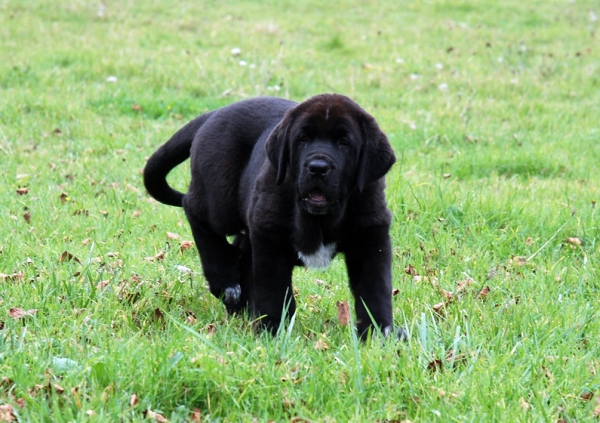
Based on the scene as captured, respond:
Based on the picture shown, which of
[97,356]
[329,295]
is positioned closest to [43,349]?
[97,356]

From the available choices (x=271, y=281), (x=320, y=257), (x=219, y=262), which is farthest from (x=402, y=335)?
(x=219, y=262)

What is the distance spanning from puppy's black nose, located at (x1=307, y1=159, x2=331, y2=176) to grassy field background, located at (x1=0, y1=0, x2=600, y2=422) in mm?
686

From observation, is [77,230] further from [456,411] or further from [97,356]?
[456,411]

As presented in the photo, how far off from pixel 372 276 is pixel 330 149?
60 cm

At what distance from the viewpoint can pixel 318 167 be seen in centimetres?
356

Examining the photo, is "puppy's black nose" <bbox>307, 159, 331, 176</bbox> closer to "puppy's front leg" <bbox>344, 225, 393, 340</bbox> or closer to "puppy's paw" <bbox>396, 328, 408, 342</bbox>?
"puppy's front leg" <bbox>344, 225, 393, 340</bbox>

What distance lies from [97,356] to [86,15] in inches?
439

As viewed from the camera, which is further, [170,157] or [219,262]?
[170,157]

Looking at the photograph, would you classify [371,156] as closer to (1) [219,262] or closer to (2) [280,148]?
(2) [280,148]

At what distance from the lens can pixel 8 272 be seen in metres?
4.46

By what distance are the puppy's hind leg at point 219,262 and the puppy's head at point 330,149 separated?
0.81 meters

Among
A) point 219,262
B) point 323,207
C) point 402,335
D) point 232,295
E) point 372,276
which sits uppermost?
point 323,207

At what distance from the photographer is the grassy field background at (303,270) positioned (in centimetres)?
296

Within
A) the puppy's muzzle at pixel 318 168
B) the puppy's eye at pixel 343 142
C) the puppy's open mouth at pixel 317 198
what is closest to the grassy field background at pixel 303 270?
the puppy's open mouth at pixel 317 198
